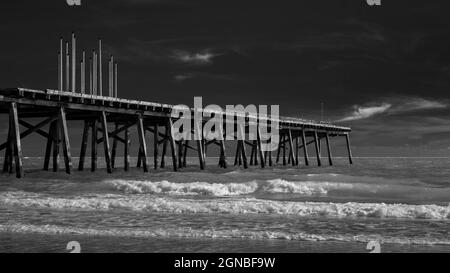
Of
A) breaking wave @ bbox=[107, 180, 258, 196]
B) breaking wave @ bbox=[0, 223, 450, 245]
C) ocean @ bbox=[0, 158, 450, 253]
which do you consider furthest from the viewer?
breaking wave @ bbox=[107, 180, 258, 196]

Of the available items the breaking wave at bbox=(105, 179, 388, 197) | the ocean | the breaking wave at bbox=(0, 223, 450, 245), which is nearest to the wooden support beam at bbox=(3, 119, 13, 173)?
the breaking wave at bbox=(105, 179, 388, 197)

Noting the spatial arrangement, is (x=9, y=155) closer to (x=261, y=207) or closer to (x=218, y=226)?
(x=261, y=207)

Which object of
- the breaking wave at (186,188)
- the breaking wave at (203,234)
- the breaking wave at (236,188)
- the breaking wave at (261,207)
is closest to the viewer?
the breaking wave at (203,234)

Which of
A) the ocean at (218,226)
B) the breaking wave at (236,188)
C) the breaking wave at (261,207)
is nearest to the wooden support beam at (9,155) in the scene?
the breaking wave at (236,188)

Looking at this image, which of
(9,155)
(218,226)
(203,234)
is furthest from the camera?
(9,155)

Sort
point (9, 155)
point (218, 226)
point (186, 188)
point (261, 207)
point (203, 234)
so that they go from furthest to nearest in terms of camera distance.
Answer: point (9, 155) → point (186, 188) → point (261, 207) → point (218, 226) → point (203, 234)

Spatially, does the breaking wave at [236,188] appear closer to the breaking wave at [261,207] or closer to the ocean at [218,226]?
the ocean at [218,226]

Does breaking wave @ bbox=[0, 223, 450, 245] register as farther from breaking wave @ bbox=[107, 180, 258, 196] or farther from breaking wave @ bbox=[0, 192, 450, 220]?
breaking wave @ bbox=[107, 180, 258, 196]

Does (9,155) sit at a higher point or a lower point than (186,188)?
higher

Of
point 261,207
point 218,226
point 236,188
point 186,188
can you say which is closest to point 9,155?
point 186,188
